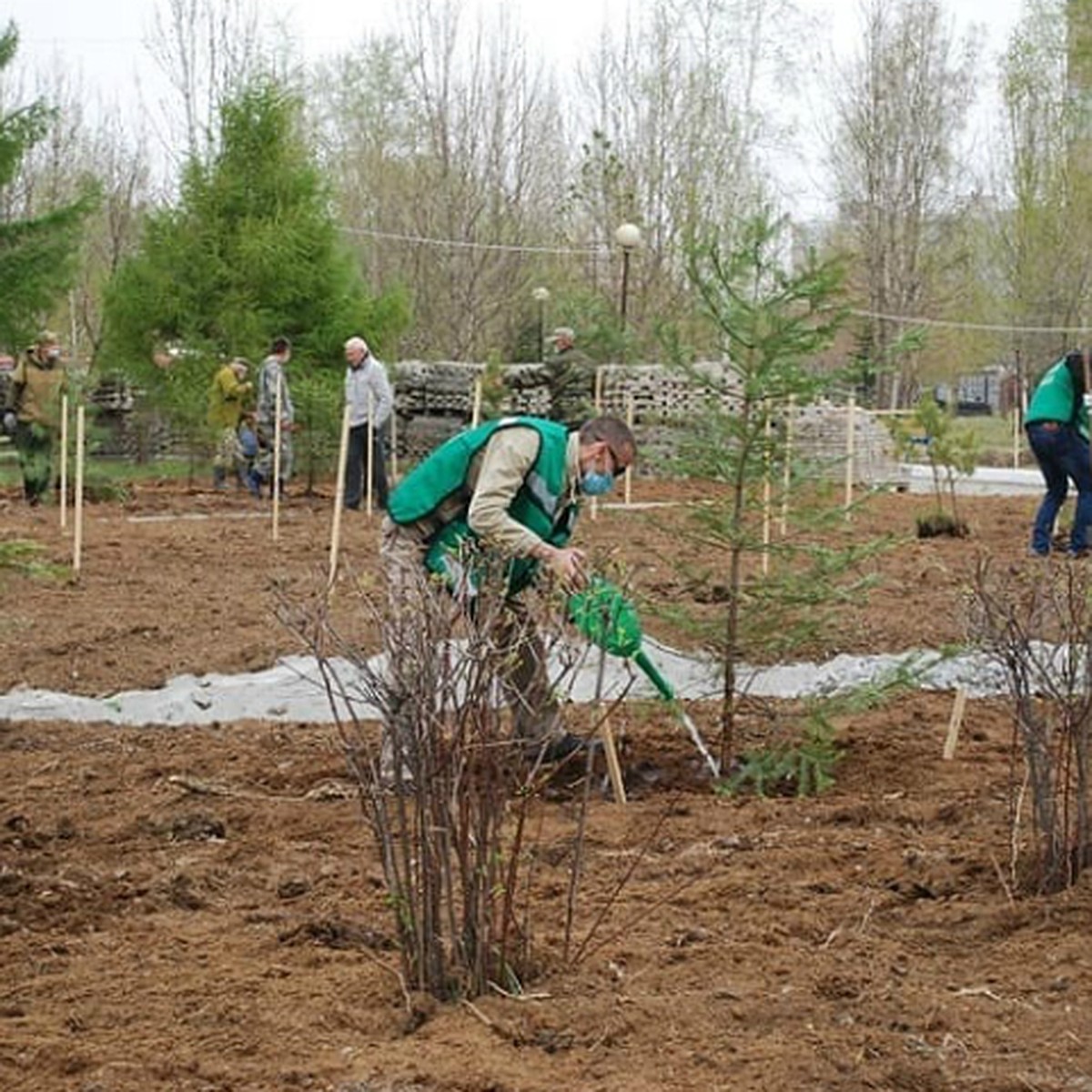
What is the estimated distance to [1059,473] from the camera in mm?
12445

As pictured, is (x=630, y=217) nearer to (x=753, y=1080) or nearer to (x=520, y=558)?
(x=520, y=558)

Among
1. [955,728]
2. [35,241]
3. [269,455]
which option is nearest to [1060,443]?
[955,728]

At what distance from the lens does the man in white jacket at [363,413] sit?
16.7 metres

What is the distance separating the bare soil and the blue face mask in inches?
32.1

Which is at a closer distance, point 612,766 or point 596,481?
point 596,481

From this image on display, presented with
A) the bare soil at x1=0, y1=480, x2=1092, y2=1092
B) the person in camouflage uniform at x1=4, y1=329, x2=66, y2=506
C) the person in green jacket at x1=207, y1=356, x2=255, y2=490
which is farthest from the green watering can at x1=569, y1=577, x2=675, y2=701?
the person in green jacket at x1=207, y1=356, x2=255, y2=490

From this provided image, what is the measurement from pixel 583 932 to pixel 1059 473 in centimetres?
901

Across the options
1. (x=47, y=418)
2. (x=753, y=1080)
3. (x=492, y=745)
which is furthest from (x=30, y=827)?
(x=47, y=418)

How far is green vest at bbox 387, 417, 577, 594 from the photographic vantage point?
576cm

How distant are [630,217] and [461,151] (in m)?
3.23

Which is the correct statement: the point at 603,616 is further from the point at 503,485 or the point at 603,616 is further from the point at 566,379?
the point at 566,379

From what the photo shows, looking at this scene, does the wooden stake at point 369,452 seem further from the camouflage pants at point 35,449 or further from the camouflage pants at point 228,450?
the camouflage pants at point 35,449

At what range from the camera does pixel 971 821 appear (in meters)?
5.35

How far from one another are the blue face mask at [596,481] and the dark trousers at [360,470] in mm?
11179
